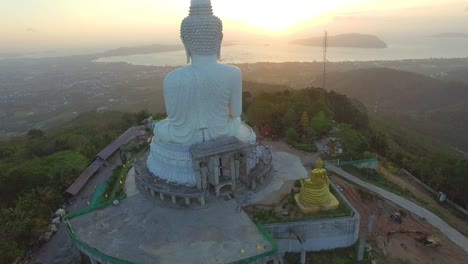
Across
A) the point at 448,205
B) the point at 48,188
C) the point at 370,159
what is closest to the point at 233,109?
the point at 370,159

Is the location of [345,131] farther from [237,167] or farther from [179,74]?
[179,74]

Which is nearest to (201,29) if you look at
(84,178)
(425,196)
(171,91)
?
(171,91)

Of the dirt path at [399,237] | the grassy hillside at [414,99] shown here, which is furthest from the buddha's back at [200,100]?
the grassy hillside at [414,99]

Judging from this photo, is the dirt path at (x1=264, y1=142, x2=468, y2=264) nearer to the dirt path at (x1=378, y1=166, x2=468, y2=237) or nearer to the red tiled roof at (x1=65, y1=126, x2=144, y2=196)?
the dirt path at (x1=378, y1=166, x2=468, y2=237)

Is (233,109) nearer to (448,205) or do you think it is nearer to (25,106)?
(448,205)

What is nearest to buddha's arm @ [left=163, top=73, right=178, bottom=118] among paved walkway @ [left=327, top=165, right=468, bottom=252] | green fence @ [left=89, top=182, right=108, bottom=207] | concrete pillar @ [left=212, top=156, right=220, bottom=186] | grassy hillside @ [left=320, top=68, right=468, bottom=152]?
concrete pillar @ [left=212, top=156, right=220, bottom=186]

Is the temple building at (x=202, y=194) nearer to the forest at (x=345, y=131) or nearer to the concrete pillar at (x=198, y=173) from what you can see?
the concrete pillar at (x=198, y=173)
